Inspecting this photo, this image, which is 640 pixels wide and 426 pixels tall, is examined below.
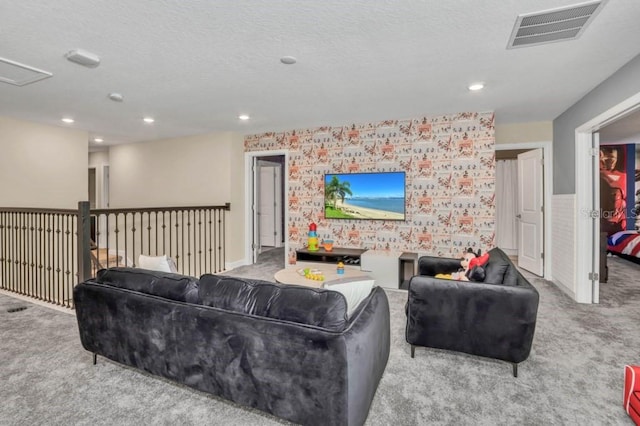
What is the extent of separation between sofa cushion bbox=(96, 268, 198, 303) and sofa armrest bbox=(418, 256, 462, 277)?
7.18ft

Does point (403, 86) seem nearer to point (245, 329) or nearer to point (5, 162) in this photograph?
point (245, 329)

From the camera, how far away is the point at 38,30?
2.23m

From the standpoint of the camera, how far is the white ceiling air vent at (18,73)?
9.20 feet

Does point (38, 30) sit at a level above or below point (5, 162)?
above

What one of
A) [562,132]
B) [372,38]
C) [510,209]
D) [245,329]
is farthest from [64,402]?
[510,209]

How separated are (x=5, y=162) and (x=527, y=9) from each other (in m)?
6.35

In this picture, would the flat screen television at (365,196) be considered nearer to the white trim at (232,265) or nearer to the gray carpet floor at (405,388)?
the white trim at (232,265)

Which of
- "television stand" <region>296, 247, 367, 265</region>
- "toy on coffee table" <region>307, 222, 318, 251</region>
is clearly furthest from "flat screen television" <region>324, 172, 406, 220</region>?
"television stand" <region>296, 247, 367, 265</region>

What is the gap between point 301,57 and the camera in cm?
269

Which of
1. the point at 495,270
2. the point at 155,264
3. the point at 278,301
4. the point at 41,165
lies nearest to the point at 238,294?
the point at 278,301

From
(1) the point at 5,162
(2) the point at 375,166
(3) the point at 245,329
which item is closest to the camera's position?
(3) the point at 245,329

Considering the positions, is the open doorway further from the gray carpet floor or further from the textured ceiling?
the gray carpet floor

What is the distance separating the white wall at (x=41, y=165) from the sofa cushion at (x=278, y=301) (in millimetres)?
4754

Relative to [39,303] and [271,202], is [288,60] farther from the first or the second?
[271,202]
